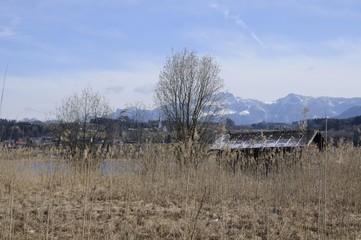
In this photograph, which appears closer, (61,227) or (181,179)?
(61,227)

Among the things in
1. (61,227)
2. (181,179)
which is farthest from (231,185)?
(61,227)

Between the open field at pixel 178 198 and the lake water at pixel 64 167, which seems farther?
the lake water at pixel 64 167

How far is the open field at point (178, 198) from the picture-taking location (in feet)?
19.2

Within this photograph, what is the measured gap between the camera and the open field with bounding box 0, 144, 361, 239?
5.84 metres

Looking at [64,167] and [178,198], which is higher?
[64,167]

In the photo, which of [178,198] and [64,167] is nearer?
[178,198]

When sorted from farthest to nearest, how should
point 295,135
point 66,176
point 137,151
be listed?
point 295,135
point 137,151
point 66,176

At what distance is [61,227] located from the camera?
19.6 ft

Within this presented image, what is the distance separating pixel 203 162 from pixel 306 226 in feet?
15.9

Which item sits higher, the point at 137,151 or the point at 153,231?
the point at 137,151

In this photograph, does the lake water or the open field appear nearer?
the open field

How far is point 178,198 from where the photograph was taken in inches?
352

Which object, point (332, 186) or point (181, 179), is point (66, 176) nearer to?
point (181, 179)

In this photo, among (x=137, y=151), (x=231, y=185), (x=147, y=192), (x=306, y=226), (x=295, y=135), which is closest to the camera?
(x=306, y=226)
